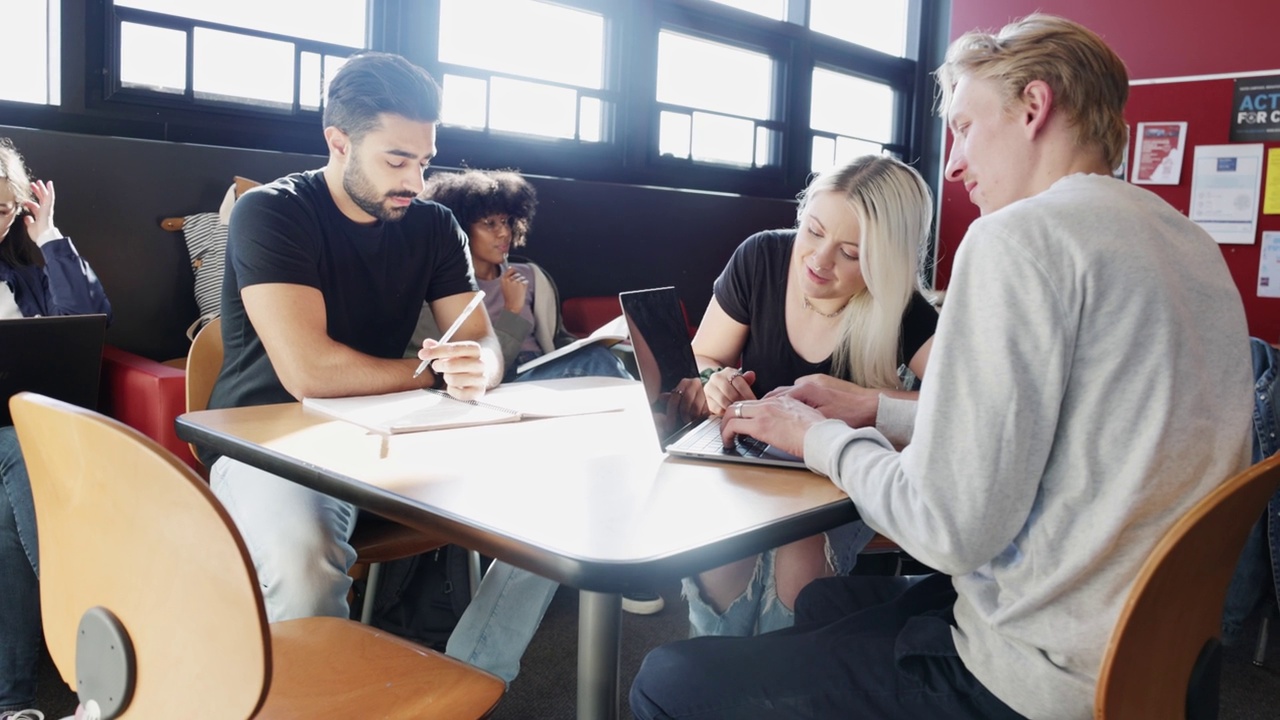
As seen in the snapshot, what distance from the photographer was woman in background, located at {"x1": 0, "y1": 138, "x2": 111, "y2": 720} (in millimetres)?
1845

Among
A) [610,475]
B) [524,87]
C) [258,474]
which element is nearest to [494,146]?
[524,87]

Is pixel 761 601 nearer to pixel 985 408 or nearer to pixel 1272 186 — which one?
pixel 985 408

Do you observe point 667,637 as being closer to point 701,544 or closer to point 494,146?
point 701,544

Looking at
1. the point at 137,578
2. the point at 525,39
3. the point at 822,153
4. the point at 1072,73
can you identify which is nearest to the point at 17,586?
the point at 137,578

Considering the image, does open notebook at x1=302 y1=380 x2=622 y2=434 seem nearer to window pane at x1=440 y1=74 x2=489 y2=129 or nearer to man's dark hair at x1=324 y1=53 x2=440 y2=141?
man's dark hair at x1=324 y1=53 x2=440 y2=141

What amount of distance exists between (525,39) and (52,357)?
270cm

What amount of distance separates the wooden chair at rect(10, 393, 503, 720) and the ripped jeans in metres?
1.03

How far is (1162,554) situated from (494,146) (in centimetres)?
341

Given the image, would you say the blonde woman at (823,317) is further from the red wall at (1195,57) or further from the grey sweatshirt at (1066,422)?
the red wall at (1195,57)

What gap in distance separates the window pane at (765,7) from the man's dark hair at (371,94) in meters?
3.23

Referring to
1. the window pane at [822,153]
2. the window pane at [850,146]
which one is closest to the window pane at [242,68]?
the window pane at [822,153]

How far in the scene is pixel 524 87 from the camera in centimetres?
407

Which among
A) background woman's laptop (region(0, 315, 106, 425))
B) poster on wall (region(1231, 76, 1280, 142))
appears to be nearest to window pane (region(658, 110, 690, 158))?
poster on wall (region(1231, 76, 1280, 142))

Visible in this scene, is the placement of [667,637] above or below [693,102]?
below
